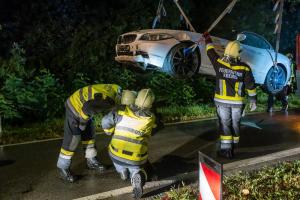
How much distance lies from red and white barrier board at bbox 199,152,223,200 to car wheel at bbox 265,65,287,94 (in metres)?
9.32

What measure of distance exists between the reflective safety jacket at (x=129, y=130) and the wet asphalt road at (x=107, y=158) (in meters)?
0.79

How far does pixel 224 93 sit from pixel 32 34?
859 centimetres

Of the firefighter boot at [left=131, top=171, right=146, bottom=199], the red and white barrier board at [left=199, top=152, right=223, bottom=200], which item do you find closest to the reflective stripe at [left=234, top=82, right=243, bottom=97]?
the firefighter boot at [left=131, top=171, right=146, bottom=199]

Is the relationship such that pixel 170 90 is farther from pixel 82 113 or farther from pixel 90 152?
pixel 82 113

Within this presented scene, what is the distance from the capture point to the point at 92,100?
589 cm

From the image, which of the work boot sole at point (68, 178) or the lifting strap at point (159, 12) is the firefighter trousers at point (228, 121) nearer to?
the work boot sole at point (68, 178)

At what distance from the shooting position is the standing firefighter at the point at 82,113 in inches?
231

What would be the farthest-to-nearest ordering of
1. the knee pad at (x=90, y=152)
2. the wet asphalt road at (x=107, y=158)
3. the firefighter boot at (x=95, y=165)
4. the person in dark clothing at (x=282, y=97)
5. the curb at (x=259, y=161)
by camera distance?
the person in dark clothing at (x=282, y=97) → the curb at (x=259, y=161) → the firefighter boot at (x=95, y=165) → the knee pad at (x=90, y=152) → the wet asphalt road at (x=107, y=158)

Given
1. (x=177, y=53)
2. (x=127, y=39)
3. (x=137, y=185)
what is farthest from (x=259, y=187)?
(x=127, y=39)

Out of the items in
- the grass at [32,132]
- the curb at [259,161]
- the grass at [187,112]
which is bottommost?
the grass at [187,112]

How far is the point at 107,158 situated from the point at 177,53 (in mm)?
4470

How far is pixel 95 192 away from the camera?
19.8 feet

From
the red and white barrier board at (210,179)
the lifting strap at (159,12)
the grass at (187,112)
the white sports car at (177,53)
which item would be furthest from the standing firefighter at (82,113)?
the lifting strap at (159,12)

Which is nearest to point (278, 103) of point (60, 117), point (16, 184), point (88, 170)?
point (60, 117)
